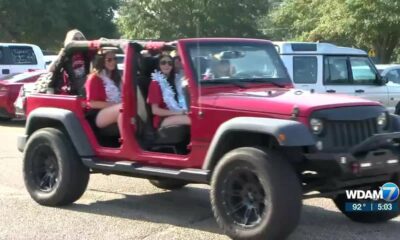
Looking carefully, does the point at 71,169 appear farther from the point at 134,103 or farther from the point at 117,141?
the point at 134,103

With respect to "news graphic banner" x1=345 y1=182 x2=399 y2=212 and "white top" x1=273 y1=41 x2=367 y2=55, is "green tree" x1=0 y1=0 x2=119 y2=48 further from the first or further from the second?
"news graphic banner" x1=345 y1=182 x2=399 y2=212

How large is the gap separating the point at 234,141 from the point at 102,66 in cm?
214

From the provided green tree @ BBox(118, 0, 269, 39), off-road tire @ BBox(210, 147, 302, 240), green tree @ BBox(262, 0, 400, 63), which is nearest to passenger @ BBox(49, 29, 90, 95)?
off-road tire @ BBox(210, 147, 302, 240)

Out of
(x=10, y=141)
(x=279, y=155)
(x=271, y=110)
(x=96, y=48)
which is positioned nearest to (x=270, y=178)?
(x=279, y=155)

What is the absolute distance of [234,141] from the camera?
6.05m

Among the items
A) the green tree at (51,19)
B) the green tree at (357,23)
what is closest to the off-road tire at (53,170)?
the green tree at (357,23)

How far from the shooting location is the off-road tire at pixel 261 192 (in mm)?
5488

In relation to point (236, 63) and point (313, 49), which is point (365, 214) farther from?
point (313, 49)

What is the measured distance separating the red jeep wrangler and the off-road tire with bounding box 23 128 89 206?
0.01 metres

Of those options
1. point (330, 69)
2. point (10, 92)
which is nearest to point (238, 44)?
point (330, 69)

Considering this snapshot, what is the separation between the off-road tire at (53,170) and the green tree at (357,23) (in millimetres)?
20491

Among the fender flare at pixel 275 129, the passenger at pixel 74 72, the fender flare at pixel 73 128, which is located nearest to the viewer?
the fender flare at pixel 275 129

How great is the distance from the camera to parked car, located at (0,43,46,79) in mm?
18984

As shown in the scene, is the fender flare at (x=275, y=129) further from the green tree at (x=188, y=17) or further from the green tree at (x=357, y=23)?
the green tree at (x=188, y=17)
